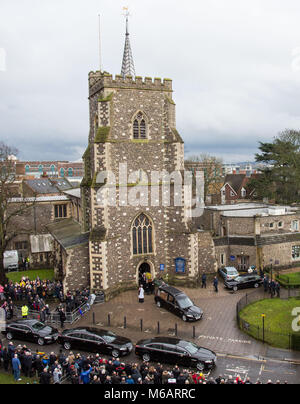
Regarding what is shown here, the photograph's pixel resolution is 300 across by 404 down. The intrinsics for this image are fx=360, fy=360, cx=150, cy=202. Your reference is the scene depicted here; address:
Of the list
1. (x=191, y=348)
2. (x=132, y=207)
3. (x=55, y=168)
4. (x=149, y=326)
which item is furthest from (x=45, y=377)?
(x=55, y=168)

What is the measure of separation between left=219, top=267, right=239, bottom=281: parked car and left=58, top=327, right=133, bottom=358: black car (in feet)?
42.8

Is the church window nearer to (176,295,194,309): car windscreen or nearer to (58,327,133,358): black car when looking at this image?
(176,295,194,309): car windscreen

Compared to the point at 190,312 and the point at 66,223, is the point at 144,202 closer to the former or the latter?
the point at 190,312

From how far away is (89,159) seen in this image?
31.2 meters

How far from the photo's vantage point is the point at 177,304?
22.9 metres

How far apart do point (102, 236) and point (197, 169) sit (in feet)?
130

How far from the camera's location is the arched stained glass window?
2807cm

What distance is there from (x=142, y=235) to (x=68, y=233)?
7.66m

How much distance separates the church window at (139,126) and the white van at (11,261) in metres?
18.5

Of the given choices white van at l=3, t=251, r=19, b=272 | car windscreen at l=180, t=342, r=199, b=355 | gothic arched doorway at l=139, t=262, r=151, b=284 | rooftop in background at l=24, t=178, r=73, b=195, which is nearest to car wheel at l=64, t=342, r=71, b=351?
car windscreen at l=180, t=342, r=199, b=355

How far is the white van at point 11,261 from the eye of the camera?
36.3 m

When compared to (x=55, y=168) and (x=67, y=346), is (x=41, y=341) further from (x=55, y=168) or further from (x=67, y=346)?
(x=55, y=168)

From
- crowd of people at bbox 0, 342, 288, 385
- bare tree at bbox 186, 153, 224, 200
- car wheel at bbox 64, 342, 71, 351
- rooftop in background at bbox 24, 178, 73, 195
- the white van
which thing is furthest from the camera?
bare tree at bbox 186, 153, 224, 200
